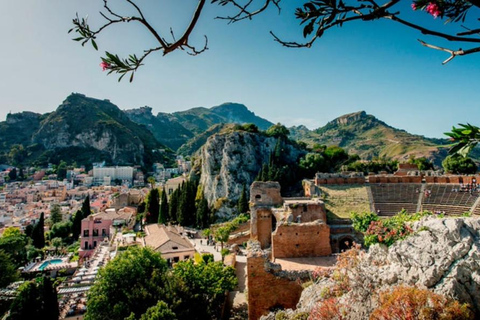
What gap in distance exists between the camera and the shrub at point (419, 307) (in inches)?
196

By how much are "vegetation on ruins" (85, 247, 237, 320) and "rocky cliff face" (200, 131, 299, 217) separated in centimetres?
2386

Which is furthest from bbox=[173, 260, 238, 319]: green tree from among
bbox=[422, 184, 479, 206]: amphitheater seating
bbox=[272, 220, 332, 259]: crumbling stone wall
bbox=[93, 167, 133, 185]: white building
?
bbox=[93, 167, 133, 185]: white building

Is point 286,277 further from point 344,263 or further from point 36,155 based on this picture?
point 36,155

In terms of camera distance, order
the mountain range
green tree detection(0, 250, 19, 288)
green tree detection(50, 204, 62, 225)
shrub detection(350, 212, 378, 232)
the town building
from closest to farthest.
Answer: shrub detection(350, 212, 378, 232) → green tree detection(0, 250, 19, 288) → the town building → green tree detection(50, 204, 62, 225) → the mountain range

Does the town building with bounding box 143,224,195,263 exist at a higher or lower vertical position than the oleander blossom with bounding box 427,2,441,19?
lower

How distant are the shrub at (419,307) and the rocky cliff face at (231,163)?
107ft

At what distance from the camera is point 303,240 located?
15.7 meters

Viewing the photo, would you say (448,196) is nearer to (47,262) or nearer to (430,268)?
(430,268)

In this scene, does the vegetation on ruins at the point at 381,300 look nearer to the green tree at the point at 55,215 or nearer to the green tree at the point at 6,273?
the green tree at the point at 6,273

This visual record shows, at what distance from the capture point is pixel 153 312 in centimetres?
1011

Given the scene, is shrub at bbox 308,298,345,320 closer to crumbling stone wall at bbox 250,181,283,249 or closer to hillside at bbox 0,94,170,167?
crumbling stone wall at bbox 250,181,283,249

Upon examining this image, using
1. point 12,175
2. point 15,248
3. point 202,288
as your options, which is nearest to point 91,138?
point 12,175

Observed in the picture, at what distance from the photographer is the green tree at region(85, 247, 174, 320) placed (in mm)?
11477

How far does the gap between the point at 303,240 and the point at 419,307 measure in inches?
421
